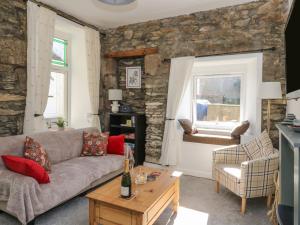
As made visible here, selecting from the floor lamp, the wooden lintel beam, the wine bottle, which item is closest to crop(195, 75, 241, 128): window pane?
the wooden lintel beam

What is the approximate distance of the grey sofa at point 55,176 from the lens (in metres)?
2.00

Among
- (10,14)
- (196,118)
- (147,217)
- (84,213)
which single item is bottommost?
(84,213)

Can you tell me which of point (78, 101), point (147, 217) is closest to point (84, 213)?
point (147, 217)

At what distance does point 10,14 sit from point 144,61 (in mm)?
2192

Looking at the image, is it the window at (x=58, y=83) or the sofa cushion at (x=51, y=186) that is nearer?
the sofa cushion at (x=51, y=186)

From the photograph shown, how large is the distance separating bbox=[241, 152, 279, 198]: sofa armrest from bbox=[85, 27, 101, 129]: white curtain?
2.87m

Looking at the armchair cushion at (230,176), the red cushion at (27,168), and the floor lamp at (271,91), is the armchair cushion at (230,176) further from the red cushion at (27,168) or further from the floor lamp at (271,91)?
the red cushion at (27,168)

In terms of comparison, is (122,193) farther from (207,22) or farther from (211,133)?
(207,22)

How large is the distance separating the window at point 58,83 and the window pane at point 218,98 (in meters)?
2.61

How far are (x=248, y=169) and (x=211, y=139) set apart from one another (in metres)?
1.24

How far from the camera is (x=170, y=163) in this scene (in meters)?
3.91

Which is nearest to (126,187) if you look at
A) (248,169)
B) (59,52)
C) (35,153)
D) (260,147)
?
(35,153)

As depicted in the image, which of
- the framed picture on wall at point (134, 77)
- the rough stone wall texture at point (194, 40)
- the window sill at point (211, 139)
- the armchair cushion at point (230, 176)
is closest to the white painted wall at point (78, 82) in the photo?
the rough stone wall texture at point (194, 40)

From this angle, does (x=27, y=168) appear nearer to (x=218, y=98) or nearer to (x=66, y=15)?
(x=66, y=15)
